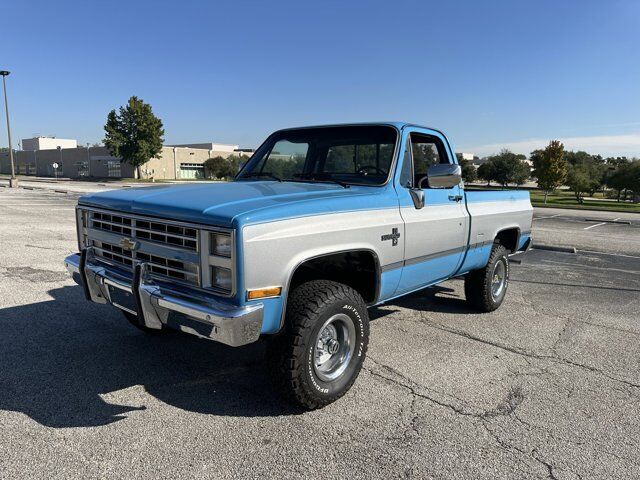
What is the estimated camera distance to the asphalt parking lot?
8.91 ft

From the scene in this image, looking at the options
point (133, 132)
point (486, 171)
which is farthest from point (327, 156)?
point (486, 171)

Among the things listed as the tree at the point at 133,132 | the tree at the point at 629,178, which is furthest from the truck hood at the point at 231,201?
the tree at the point at 133,132

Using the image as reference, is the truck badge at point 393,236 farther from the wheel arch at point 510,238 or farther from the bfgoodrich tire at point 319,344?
the wheel arch at point 510,238

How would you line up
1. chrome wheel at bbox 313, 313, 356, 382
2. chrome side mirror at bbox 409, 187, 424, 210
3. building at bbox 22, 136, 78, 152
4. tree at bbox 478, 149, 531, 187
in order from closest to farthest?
chrome wheel at bbox 313, 313, 356, 382 < chrome side mirror at bbox 409, 187, 424, 210 < tree at bbox 478, 149, 531, 187 < building at bbox 22, 136, 78, 152

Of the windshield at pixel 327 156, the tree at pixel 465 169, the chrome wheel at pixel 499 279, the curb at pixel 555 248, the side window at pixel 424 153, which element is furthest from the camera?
the tree at pixel 465 169

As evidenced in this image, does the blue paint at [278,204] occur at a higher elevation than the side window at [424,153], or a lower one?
lower

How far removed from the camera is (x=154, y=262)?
3238 millimetres

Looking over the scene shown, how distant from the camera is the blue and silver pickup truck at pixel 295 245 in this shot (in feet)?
9.37

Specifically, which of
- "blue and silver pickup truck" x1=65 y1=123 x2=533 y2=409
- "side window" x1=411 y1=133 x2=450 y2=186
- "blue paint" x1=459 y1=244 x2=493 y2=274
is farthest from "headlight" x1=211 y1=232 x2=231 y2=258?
"blue paint" x1=459 y1=244 x2=493 y2=274

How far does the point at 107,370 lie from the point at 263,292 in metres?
1.86

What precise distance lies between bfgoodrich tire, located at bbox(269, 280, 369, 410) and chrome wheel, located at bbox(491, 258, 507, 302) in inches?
112

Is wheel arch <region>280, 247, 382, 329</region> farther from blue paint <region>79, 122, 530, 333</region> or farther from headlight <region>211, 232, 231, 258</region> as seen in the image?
A: headlight <region>211, 232, 231, 258</region>

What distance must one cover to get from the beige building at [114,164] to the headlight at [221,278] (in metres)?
67.7

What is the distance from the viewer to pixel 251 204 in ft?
9.85
